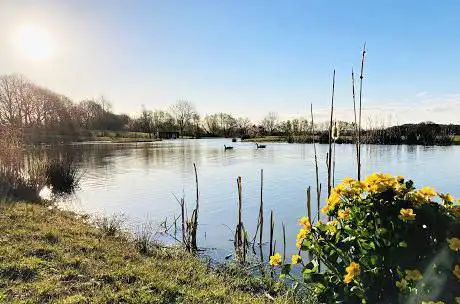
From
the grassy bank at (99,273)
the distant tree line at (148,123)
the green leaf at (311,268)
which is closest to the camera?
the green leaf at (311,268)

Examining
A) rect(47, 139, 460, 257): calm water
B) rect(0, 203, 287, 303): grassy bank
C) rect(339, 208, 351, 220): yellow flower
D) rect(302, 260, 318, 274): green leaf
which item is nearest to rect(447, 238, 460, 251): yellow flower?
rect(339, 208, 351, 220): yellow flower

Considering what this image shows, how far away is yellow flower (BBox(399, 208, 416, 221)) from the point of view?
2258mm

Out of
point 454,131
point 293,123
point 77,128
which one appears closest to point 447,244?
point 454,131

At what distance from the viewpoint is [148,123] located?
97938mm

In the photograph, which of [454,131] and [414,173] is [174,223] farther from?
[454,131]

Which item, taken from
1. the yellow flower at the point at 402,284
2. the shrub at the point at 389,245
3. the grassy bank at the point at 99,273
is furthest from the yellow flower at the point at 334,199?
the grassy bank at the point at 99,273

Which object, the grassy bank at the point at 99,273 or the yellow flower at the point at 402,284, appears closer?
the yellow flower at the point at 402,284

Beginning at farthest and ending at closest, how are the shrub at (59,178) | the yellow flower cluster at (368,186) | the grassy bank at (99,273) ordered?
the shrub at (59,178) → the grassy bank at (99,273) → the yellow flower cluster at (368,186)

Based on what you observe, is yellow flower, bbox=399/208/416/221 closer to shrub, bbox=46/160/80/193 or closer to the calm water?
the calm water

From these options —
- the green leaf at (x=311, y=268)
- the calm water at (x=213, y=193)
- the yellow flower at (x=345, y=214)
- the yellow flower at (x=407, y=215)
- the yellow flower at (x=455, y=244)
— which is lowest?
the calm water at (x=213, y=193)

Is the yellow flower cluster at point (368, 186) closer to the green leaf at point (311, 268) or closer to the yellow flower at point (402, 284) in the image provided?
the green leaf at point (311, 268)

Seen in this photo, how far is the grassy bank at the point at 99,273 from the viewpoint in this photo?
4.07 m

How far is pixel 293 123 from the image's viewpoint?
8919 centimetres

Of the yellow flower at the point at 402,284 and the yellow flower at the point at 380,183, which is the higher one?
the yellow flower at the point at 380,183
